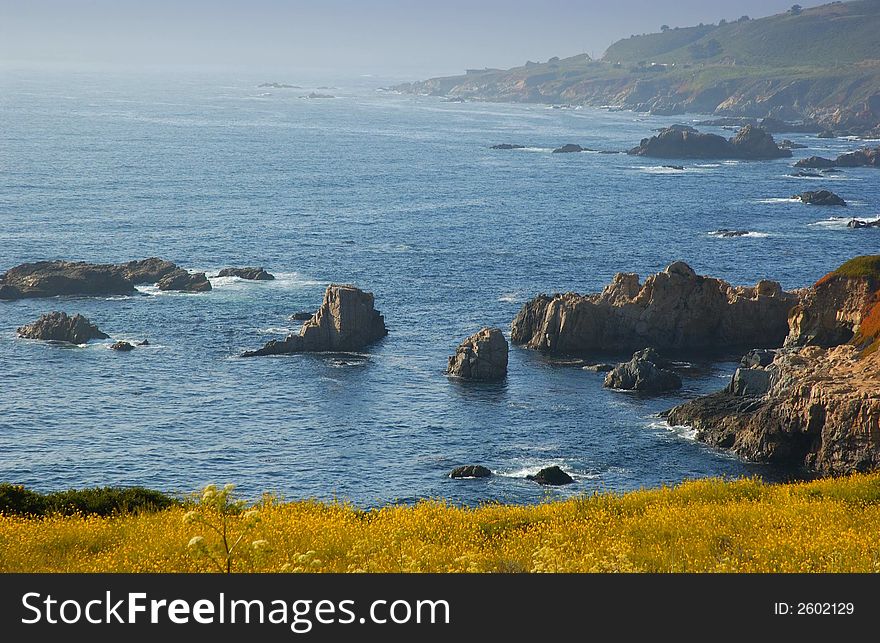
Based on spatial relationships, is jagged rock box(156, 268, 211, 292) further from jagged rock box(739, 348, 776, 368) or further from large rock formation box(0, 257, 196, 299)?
jagged rock box(739, 348, 776, 368)

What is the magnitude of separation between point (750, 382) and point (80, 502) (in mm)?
69775

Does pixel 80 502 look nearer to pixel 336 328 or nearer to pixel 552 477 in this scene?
pixel 552 477

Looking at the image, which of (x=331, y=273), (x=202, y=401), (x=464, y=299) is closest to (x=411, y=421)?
(x=202, y=401)

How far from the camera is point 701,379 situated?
106375 millimetres

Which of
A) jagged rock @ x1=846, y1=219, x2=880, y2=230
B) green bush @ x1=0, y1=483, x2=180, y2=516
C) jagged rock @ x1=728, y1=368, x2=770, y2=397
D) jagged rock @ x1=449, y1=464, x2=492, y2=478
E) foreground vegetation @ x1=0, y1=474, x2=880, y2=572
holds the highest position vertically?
foreground vegetation @ x1=0, y1=474, x2=880, y2=572

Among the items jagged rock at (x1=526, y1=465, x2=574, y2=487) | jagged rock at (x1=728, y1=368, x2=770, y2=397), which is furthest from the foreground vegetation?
jagged rock at (x1=728, y1=368, x2=770, y2=397)

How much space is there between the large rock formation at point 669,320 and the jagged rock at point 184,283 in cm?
4642

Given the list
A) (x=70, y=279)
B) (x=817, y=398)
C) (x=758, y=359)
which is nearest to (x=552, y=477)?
(x=817, y=398)

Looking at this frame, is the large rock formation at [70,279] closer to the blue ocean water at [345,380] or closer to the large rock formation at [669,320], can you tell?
the blue ocean water at [345,380]

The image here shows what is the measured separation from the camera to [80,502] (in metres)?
37.7

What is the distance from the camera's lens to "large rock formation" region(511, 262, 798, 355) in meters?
117

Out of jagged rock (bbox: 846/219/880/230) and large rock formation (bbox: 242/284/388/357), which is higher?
jagged rock (bbox: 846/219/880/230)

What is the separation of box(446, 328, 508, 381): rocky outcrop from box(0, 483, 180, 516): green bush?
6871cm

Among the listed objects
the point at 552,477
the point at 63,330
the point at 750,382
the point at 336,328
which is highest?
the point at 750,382
